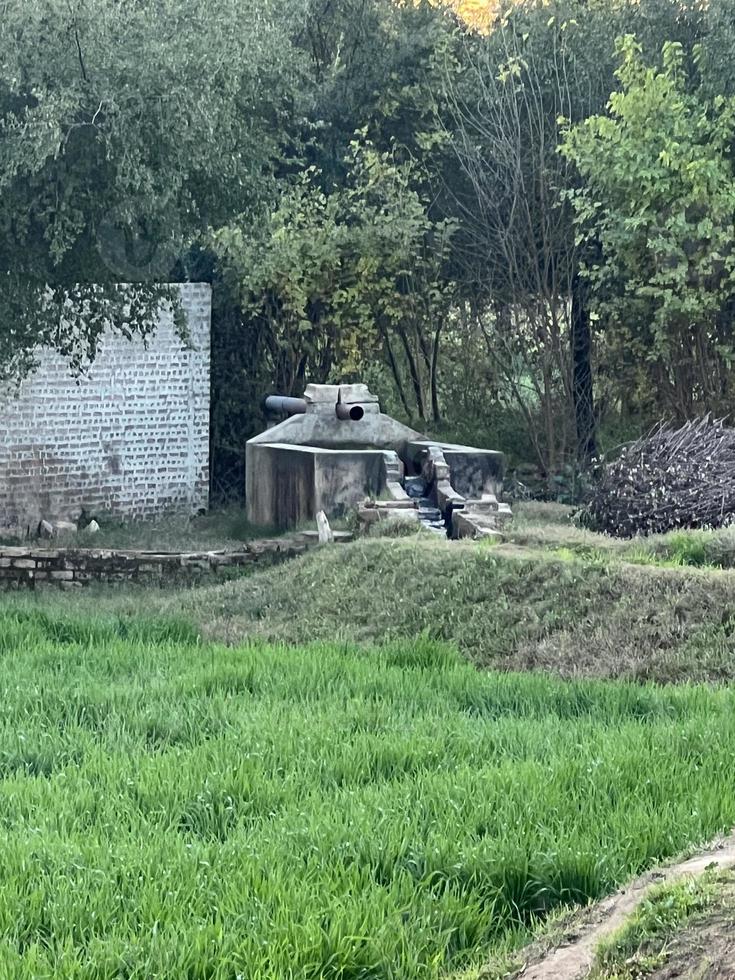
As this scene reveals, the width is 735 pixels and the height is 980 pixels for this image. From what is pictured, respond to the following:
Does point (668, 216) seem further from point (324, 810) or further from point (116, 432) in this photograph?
point (324, 810)

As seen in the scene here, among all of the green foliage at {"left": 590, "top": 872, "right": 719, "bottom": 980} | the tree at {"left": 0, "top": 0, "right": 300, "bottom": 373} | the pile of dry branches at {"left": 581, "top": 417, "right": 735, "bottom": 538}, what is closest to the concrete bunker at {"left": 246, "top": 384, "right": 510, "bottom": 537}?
the pile of dry branches at {"left": 581, "top": 417, "right": 735, "bottom": 538}

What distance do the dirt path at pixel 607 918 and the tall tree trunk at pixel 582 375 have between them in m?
14.0

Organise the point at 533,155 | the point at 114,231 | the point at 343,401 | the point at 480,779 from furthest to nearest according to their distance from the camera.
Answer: the point at 533,155, the point at 343,401, the point at 114,231, the point at 480,779

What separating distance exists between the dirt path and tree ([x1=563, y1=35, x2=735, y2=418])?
486 inches

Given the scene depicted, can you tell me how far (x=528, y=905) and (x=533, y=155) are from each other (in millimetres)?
14822

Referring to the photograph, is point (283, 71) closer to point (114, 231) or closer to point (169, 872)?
point (114, 231)

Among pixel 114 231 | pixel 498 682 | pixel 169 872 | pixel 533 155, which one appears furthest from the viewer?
pixel 533 155

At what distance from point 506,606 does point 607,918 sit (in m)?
5.58

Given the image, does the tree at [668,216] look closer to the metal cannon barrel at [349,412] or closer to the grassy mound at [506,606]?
the metal cannon barrel at [349,412]

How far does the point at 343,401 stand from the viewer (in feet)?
52.3

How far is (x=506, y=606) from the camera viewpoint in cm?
976

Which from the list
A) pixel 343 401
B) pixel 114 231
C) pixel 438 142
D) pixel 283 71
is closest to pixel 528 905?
pixel 114 231

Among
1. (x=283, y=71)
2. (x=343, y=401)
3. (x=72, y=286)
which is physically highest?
(x=283, y=71)

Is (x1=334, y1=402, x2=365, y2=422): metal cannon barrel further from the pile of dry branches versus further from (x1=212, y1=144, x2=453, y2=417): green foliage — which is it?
the pile of dry branches
